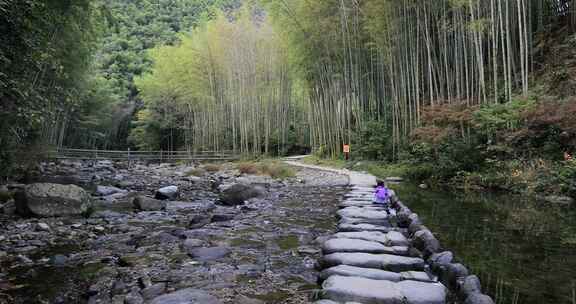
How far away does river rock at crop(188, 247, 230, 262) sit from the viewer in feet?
9.73

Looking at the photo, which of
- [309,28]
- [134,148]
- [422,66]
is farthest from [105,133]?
[422,66]

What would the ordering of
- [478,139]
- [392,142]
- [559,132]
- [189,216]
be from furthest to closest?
[392,142] < [478,139] < [559,132] < [189,216]

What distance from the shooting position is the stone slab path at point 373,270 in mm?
1867

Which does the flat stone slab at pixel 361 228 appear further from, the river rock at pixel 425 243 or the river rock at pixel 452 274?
the river rock at pixel 452 274

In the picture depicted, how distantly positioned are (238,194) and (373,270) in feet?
14.1

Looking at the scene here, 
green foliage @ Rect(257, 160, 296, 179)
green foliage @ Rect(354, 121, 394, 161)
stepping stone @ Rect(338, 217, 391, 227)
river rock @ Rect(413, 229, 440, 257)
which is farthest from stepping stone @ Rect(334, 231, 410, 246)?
green foliage @ Rect(354, 121, 394, 161)

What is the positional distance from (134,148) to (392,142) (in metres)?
24.1

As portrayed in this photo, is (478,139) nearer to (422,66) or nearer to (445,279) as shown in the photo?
(422,66)

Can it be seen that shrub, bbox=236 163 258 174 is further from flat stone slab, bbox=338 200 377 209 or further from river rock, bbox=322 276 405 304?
river rock, bbox=322 276 405 304

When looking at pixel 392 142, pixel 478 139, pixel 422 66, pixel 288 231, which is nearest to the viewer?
pixel 288 231

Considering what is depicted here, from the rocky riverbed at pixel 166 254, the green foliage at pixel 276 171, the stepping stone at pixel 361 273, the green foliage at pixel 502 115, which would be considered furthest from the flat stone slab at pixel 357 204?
the green foliage at pixel 276 171

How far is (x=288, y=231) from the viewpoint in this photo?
388 cm

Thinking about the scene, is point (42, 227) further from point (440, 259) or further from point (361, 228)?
point (440, 259)

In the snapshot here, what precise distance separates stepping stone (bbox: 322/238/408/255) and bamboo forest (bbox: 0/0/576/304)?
0.06 ft
